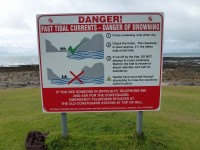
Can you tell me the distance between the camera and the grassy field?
6.08 m

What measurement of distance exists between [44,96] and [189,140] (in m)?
3.98

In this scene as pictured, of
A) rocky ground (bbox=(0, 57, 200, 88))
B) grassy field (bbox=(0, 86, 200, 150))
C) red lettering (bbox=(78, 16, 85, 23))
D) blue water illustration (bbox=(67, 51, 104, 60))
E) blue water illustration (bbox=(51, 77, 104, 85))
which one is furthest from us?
rocky ground (bbox=(0, 57, 200, 88))

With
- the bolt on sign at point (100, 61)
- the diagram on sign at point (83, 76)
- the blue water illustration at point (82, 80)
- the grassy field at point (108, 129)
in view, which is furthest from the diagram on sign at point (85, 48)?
the grassy field at point (108, 129)

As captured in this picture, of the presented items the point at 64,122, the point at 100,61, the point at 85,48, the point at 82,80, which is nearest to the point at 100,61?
the point at 100,61

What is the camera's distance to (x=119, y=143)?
6066 mm

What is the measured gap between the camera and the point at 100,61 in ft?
18.8

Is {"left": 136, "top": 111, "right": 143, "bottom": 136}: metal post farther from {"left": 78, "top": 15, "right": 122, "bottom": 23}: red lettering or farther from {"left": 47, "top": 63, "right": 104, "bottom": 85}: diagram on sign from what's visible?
{"left": 78, "top": 15, "right": 122, "bottom": 23}: red lettering

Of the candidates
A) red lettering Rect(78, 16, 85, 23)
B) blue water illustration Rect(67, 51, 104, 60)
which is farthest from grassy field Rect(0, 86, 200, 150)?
red lettering Rect(78, 16, 85, 23)

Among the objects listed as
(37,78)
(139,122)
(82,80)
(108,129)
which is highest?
(82,80)

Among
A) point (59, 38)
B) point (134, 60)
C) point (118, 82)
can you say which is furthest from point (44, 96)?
point (134, 60)

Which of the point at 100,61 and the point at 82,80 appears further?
the point at 82,80

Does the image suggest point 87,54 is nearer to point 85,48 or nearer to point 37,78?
point 85,48

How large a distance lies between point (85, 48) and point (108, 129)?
265cm

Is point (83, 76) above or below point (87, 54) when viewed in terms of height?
below
